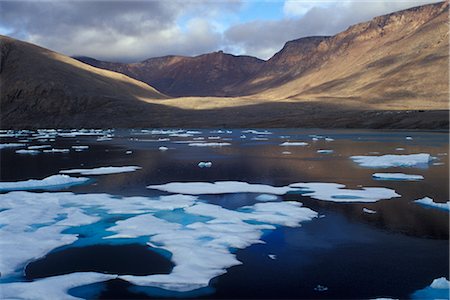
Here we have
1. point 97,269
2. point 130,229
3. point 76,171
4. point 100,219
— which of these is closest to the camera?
point 97,269

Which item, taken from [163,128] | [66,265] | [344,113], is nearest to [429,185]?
[66,265]

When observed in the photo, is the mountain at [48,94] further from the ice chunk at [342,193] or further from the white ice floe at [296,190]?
the ice chunk at [342,193]

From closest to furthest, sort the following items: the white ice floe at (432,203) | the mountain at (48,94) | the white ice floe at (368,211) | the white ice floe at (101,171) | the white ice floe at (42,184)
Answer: the white ice floe at (368,211) < the white ice floe at (432,203) < the white ice floe at (42,184) < the white ice floe at (101,171) < the mountain at (48,94)

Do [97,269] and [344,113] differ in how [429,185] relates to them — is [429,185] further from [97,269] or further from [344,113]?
[344,113]

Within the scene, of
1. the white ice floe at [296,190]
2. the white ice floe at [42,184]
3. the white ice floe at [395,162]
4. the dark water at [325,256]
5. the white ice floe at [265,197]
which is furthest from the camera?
the white ice floe at [395,162]

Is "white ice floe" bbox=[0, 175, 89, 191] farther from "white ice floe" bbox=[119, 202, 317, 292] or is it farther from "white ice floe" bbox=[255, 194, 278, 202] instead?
"white ice floe" bbox=[255, 194, 278, 202]

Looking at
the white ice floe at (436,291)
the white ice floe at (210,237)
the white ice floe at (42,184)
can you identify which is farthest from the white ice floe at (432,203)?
the white ice floe at (42,184)
